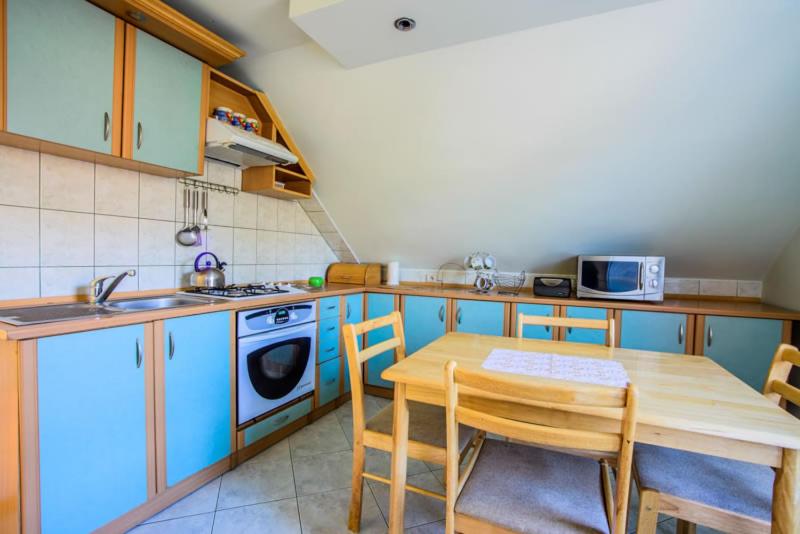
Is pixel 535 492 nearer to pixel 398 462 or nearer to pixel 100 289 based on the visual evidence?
pixel 398 462

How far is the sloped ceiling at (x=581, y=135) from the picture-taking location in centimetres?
166

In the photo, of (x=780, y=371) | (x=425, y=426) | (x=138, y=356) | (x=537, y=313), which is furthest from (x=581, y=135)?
(x=138, y=356)

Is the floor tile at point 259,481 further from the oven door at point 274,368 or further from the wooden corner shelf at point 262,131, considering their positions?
the wooden corner shelf at point 262,131

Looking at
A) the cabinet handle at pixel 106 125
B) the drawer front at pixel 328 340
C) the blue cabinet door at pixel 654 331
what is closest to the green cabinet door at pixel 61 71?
the cabinet handle at pixel 106 125

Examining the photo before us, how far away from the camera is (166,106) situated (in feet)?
6.20

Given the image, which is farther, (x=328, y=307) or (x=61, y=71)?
(x=328, y=307)

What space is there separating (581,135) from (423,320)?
→ 159cm

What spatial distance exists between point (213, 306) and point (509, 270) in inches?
87.3

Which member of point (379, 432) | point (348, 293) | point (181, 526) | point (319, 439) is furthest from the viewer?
point (348, 293)

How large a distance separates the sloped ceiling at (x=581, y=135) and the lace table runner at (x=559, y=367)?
124cm

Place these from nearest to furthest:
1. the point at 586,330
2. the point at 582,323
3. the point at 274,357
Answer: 1. the point at 582,323
2. the point at 274,357
3. the point at 586,330

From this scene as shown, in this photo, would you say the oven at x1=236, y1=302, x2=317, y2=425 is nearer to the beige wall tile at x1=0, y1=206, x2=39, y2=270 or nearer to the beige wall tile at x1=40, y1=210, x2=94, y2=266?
the beige wall tile at x1=40, y1=210, x2=94, y2=266

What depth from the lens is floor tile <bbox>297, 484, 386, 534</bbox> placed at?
62.5 inches

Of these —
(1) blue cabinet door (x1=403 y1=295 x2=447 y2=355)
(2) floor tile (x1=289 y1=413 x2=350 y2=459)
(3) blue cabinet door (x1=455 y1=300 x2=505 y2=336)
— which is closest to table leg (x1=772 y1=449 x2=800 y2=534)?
(3) blue cabinet door (x1=455 y1=300 x2=505 y2=336)
